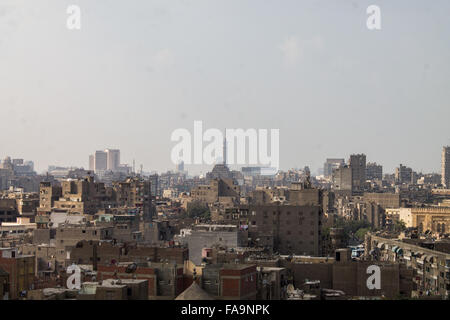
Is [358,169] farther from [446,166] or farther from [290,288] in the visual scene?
[290,288]

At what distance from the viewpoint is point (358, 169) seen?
453ft

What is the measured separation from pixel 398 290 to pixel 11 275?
12.3 m

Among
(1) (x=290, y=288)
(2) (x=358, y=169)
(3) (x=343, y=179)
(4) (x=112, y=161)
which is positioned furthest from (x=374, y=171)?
(1) (x=290, y=288)

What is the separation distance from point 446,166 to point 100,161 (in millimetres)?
54384

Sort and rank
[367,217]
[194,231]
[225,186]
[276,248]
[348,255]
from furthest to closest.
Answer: [225,186] < [367,217] < [276,248] < [194,231] < [348,255]

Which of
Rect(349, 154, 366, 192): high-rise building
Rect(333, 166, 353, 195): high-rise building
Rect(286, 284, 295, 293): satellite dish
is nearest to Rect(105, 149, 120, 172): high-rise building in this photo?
Rect(349, 154, 366, 192): high-rise building

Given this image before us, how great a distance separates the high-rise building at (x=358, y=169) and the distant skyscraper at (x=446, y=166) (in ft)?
52.7

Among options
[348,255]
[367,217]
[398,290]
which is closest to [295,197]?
[348,255]

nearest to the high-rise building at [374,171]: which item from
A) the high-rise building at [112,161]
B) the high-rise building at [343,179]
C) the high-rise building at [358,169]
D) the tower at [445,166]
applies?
the tower at [445,166]

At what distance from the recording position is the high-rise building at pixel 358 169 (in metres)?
130

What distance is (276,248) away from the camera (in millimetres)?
44406

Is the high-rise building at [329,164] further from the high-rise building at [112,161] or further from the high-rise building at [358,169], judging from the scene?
the high-rise building at [112,161]

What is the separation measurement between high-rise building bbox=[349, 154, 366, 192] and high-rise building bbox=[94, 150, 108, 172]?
3712 centimetres
